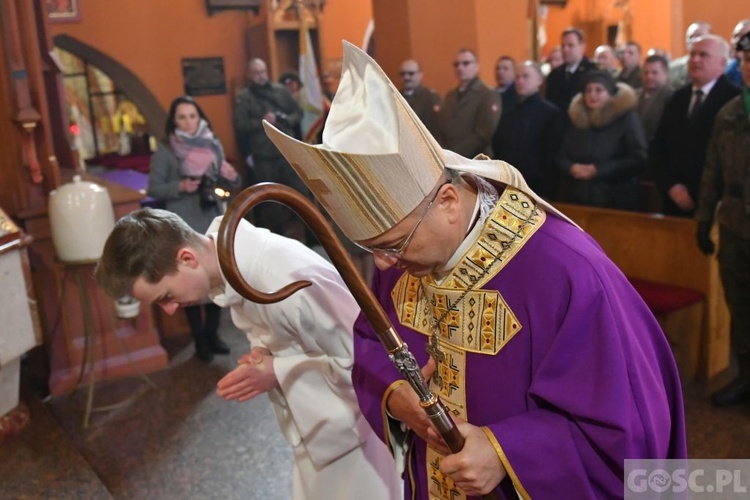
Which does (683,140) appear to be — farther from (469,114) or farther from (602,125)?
(469,114)

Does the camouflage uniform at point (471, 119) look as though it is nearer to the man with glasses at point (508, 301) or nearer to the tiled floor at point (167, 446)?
the tiled floor at point (167, 446)

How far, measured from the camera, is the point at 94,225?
412cm

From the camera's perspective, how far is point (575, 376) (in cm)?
139

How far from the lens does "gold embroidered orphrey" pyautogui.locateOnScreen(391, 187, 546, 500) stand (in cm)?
151

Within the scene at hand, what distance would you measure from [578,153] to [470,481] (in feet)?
11.6

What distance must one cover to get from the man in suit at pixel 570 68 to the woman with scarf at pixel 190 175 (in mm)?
2708

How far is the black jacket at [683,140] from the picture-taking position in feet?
13.3

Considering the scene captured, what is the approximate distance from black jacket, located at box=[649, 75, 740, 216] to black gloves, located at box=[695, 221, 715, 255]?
431mm

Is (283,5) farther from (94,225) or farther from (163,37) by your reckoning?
(94,225)

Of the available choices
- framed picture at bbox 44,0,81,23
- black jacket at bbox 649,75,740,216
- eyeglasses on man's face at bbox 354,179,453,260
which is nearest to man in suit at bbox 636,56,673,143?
black jacket at bbox 649,75,740,216

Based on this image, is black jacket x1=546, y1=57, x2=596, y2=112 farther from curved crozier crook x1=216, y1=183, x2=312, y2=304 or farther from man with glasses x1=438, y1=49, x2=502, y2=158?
curved crozier crook x1=216, y1=183, x2=312, y2=304

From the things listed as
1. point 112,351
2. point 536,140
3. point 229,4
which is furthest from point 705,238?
point 229,4

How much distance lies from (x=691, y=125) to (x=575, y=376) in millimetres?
3197

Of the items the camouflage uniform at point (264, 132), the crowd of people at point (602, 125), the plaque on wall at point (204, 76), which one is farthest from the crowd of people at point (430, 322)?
the plaque on wall at point (204, 76)
